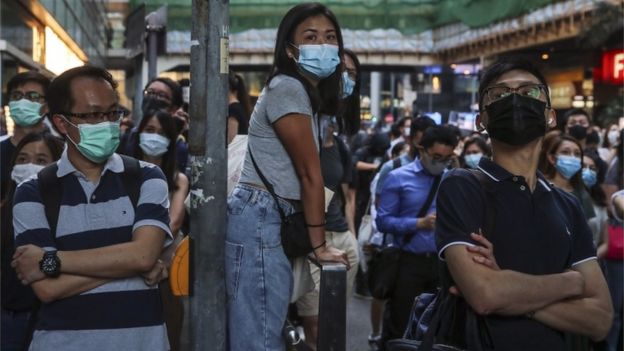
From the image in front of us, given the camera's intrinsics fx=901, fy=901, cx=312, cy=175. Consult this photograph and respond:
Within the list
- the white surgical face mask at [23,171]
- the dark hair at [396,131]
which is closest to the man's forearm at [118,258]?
the white surgical face mask at [23,171]

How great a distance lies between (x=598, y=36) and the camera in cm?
2266

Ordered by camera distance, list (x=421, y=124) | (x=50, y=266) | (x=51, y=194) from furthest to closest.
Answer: (x=421, y=124)
(x=51, y=194)
(x=50, y=266)

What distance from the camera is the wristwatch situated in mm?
3383

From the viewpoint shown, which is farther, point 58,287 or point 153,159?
point 153,159

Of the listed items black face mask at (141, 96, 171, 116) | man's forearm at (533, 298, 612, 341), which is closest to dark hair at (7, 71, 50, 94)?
black face mask at (141, 96, 171, 116)

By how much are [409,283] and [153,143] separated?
2.26 meters

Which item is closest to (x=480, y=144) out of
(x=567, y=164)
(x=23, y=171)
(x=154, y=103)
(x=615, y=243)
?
(x=615, y=243)

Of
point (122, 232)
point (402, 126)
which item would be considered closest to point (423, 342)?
point (122, 232)

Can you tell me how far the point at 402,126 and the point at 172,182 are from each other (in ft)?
29.2

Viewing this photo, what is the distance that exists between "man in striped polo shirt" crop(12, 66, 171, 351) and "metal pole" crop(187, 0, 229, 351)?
0.14 metres

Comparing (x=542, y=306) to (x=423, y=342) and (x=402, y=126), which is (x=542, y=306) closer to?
(x=423, y=342)

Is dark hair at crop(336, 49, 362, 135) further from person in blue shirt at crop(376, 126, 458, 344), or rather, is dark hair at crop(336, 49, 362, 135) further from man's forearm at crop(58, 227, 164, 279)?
man's forearm at crop(58, 227, 164, 279)

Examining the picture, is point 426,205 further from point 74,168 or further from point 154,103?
point 74,168

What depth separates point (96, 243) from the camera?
3.48 m
